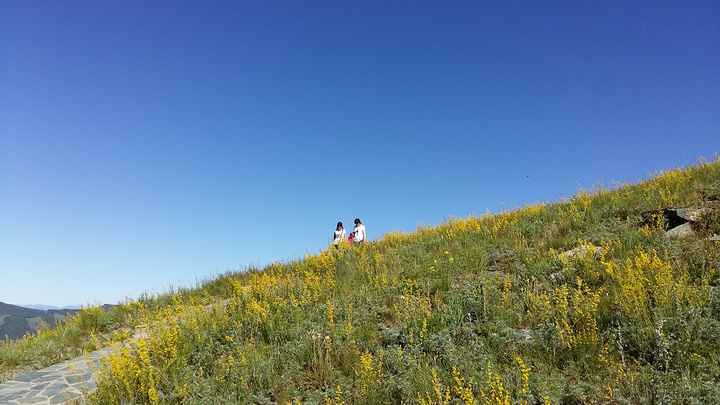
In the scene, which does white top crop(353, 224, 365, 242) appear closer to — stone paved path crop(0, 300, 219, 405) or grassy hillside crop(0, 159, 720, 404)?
grassy hillside crop(0, 159, 720, 404)

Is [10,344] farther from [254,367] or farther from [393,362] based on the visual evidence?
[393,362]

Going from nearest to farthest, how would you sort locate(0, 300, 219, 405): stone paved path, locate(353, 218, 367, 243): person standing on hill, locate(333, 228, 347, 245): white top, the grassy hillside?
the grassy hillside → locate(0, 300, 219, 405): stone paved path → locate(353, 218, 367, 243): person standing on hill → locate(333, 228, 347, 245): white top

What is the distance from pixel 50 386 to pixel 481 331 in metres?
7.56

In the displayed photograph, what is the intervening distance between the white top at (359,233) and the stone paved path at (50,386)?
9.16m

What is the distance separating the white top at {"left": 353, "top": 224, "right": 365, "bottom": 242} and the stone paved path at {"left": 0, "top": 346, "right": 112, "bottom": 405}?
30.1 feet

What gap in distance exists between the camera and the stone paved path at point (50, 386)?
19.8 ft

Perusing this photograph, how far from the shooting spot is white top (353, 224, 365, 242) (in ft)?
49.2

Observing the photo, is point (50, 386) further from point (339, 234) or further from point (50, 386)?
point (339, 234)

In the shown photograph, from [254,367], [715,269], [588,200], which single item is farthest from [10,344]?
[588,200]

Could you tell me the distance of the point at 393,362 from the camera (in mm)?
4969

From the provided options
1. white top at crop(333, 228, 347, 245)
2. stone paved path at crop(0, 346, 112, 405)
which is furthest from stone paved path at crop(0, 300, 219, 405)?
white top at crop(333, 228, 347, 245)

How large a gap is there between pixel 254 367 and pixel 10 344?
9.88 meters

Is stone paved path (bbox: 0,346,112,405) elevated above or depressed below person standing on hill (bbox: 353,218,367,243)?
below

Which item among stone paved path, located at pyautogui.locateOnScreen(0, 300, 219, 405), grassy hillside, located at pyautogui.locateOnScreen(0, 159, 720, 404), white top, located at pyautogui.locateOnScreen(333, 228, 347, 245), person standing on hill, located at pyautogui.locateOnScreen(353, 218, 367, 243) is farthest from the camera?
white top, located at pyautogui.locateOnScreen(333, 228, 347, 245)
